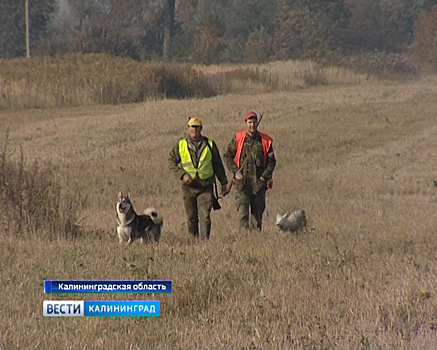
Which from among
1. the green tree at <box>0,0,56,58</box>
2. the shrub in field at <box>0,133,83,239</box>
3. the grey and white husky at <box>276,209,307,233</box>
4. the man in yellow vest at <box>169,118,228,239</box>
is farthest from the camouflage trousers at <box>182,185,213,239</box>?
the green tree at <box>0,0,56,58</box>

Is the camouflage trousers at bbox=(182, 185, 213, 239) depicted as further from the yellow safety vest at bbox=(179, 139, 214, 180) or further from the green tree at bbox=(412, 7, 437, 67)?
the green tree at bbox=(412, 7, 437, 67)

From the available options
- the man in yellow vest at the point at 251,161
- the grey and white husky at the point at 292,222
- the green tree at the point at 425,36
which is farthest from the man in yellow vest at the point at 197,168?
the green tree at the point at 425,36

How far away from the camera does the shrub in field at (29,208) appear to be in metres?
11.3

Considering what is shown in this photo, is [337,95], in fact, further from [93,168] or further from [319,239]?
[319,239]

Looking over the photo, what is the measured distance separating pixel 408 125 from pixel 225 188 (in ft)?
57.6

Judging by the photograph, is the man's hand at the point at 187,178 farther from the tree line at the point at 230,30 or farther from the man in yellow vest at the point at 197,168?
the tree line at the point at 230,30

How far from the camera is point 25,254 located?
9.45 metres

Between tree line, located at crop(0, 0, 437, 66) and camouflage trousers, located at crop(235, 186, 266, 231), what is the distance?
4308 cm

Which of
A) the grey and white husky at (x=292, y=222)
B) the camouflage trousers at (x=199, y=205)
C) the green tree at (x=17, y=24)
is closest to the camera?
the camouflage trousers at (x=199, y=205)

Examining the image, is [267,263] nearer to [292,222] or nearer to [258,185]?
[258,185]

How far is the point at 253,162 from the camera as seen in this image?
11.1 meters

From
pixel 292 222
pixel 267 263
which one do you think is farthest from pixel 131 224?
pixel 267 263

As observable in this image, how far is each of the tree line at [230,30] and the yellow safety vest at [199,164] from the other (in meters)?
43.5

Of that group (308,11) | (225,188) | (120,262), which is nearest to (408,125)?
(225,188)
